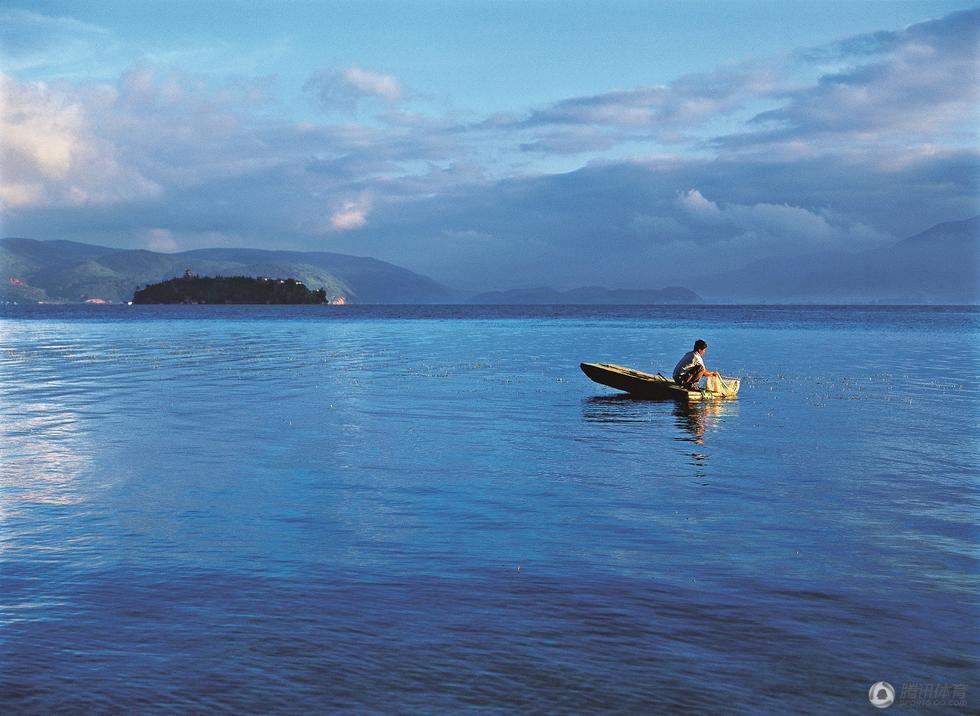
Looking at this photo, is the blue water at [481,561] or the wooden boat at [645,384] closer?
the blue water at [481,561]

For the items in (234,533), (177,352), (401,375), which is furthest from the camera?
(177,352)

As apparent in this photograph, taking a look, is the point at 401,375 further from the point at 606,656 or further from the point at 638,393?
the point at 606,656

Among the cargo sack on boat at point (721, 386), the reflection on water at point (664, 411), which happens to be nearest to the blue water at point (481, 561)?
the reflection on water at point (664, 411)

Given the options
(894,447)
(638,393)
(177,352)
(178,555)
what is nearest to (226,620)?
(178,555)

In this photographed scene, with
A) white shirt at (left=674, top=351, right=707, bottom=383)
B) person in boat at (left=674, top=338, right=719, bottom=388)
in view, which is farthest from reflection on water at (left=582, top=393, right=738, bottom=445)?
white shirt at (left=674, top=351, right=707, bottom=383)

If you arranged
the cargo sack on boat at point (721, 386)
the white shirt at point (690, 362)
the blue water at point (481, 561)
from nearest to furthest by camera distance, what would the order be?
the blue water at point (481, 561), the white shirt at point (690, 362), the cargo sack on boat at point (721, 386)

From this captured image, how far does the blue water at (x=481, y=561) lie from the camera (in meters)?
9.32

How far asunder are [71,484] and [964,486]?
19360 millimetres

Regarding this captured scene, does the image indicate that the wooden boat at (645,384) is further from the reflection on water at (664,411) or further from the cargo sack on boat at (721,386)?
the reflection on water at (664,411)

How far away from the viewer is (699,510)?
1716 cm

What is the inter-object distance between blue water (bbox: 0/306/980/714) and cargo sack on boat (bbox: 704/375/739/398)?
17.4 ft

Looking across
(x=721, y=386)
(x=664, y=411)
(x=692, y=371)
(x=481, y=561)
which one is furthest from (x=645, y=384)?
(x=481, y=561)

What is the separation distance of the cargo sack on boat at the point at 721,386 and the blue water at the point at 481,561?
5311mm

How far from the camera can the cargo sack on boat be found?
120 ft
